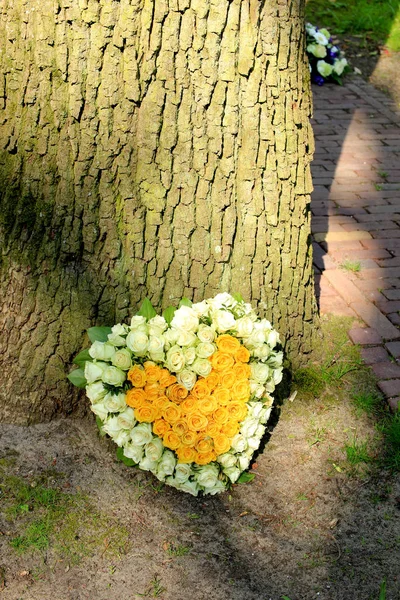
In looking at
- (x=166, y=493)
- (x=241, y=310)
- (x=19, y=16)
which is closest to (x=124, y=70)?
(x=19, y=16)

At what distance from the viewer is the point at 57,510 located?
3059mm

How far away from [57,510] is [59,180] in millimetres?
1324

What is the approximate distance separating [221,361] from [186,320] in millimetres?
215

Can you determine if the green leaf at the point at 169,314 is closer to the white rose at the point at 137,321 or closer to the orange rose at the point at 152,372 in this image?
the white rose at the point at 137,321

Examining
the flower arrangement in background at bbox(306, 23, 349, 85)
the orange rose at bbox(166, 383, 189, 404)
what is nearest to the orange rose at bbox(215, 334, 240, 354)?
the orange rose at bbox(166, 383, 189, 404)

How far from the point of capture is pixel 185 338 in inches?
119

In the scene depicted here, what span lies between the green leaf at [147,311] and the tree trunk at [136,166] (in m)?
0.13

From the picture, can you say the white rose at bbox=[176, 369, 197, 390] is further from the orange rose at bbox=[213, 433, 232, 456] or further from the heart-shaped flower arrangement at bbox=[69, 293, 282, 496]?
the orange rose at bbox=[213, 433, 232, 456]

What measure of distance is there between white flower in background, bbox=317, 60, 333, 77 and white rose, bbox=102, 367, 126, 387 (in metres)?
5.42

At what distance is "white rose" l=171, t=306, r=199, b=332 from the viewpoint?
305 cm

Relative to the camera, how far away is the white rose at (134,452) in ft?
9.97

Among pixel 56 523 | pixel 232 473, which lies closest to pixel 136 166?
pixel 232 473

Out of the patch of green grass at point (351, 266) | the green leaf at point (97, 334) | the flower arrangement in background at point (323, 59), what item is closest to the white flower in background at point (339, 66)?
the flower arrangement in background at point (323, 59)

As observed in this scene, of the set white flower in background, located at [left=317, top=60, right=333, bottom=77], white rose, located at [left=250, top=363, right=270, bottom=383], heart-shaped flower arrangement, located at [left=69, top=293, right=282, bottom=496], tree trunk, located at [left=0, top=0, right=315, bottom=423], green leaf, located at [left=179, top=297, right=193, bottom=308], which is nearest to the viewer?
tree trunk, located at [left=0, top=0, right=315, bottom=423]
